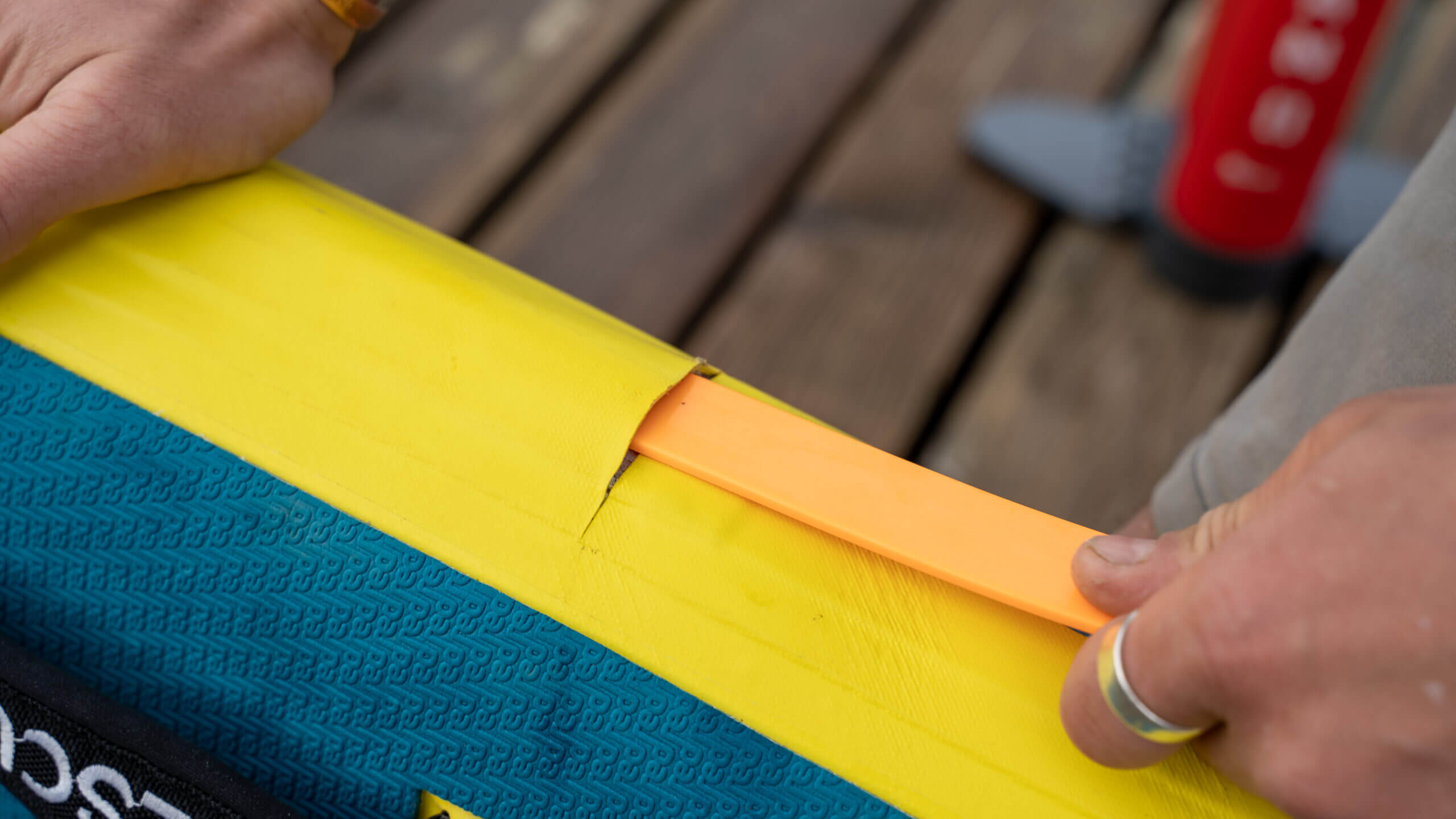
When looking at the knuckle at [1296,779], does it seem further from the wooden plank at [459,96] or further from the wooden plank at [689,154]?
the wooden plank at [459,96]

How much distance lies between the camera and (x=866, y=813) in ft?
1.34

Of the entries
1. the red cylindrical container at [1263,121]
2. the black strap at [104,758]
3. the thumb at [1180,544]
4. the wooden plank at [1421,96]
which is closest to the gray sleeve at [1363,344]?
the thumb at [1180,544]

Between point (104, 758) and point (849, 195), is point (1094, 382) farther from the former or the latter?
point (104, 758)

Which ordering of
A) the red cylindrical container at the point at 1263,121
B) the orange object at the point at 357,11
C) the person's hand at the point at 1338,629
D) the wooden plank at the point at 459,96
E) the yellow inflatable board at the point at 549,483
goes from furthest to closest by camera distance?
the wooden plank at the point at 459,96 → the red cylindrical container at the point at 1263,121 → the orange object at the point at 357,11 → the yellow inflatable board at the point at 549,483 → the person's hand at the point at 1338,629

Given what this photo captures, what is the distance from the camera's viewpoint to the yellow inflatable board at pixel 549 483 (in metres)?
0.42

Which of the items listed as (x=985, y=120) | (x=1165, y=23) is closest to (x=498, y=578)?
(x=985, y=120)

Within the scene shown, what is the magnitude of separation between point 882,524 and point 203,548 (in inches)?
12.5

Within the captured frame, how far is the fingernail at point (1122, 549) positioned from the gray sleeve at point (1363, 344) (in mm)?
169

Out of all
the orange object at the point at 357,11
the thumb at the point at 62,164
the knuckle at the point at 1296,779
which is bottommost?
the knuckle at the point at 1296,779

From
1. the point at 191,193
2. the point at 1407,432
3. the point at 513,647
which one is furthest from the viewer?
the point at 191,193

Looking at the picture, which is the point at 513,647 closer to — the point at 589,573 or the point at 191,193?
the point at 589,573

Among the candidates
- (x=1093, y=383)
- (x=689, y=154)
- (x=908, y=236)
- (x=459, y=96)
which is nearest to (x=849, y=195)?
(x=908, y=236)

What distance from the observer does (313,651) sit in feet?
1.48

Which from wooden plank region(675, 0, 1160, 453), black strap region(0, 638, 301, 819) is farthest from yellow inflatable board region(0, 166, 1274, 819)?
wooden plank region(675, 0, 1160, 453)
